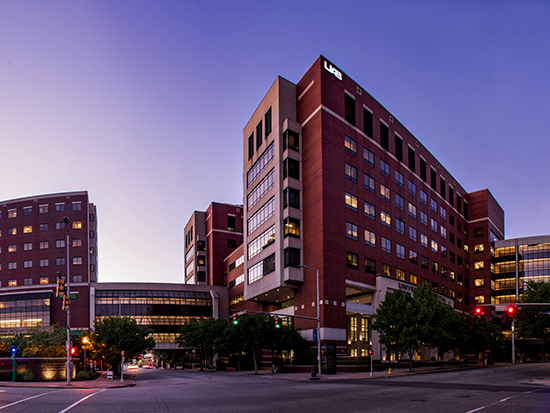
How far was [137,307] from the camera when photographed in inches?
4181

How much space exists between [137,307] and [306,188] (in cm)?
5756

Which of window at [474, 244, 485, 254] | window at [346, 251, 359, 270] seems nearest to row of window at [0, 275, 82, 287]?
window at [346, 251, 359, 270]

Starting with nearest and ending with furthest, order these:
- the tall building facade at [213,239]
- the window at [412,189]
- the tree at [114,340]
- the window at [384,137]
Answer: the tree at [114,340] → the window at [384,137] → the window at [412,189] → the tall building facade at [213,239]

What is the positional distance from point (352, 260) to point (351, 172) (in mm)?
12694

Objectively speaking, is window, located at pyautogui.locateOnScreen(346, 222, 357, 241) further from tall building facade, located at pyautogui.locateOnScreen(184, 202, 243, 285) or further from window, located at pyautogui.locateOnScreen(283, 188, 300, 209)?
tall building facade, located at pyautogui.locateOnScreen(184, 202, 243, 285)

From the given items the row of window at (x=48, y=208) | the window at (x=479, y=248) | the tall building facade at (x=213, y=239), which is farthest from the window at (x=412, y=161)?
the row of window at (x=48, y=208)

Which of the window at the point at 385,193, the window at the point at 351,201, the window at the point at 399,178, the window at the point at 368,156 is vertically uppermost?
the window at the point at 368,156

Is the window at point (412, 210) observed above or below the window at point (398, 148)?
below

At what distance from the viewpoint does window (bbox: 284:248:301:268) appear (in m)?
65.2

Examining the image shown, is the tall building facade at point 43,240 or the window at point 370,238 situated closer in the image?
the window at point 370,238

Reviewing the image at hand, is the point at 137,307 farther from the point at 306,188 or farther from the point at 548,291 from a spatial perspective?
the point at 548,291

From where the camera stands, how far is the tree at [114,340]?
206 feet

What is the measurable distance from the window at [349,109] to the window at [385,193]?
1203cm

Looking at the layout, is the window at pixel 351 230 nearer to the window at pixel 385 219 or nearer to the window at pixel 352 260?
the window at pixel 352 260
